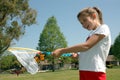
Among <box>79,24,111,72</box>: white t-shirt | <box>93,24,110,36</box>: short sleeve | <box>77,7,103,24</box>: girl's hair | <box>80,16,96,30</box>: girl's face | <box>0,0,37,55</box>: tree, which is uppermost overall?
<box>0,0,37,55</box>: tree

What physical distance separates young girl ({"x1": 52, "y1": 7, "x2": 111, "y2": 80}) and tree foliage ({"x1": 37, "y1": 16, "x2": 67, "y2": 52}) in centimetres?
7157

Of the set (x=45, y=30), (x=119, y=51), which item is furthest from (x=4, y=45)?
(x=119, y=51)

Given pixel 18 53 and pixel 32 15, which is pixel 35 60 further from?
pixel 32 15

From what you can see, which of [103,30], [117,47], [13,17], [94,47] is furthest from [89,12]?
[117,47]

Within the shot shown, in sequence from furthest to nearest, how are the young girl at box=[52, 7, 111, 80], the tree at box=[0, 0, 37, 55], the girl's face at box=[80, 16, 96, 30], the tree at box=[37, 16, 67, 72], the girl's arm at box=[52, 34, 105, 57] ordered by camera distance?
the tree at box=[37, 16, 67, 72] → the tree at box=[0, 0, 37, 55] → the girl's face at box=[80, 16, 96, 30] → the young girl at box=[52, 7, 111, 80] → the girl's arm at box=[52, 34, 105, 57]

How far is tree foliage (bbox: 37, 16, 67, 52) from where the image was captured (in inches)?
2995

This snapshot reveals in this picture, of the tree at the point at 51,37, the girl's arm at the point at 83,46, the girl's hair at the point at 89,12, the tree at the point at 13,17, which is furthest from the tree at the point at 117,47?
the girl's arm at the point at 83,46

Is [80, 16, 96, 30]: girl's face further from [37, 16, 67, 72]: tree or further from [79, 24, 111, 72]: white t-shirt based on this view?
[37, 16, 67, 72]: tree

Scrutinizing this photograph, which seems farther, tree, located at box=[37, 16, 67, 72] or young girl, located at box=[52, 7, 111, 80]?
tree, located at box=[37, 16, 67, 72]

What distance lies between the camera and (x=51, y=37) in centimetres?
7662

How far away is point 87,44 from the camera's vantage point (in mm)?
4035

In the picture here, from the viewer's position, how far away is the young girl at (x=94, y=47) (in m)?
4.15

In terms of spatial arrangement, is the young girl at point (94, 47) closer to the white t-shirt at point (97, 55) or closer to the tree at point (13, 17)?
the white t-shirt at point (97, 55)

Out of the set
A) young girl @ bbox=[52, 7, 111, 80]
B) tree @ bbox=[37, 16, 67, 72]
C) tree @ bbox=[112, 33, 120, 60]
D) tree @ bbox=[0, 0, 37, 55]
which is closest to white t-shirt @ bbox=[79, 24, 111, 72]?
young girl @ bbox=[52, 7, 111, 80]
